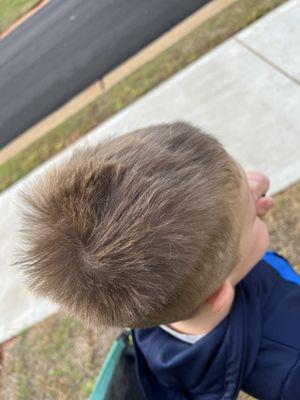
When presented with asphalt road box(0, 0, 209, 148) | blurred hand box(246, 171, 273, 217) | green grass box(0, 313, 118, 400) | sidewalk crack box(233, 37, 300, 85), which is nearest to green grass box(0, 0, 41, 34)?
asphalt road box(0, 0, 209, 148)

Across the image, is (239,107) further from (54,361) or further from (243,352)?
(243,352)

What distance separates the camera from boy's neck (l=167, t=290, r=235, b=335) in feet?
4.00

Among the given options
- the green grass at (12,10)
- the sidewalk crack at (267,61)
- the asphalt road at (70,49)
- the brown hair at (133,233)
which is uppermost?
the brown hair at (133,233)

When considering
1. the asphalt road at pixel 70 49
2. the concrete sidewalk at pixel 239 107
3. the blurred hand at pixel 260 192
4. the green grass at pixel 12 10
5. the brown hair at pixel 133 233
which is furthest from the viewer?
the green grass at pixel 12 10

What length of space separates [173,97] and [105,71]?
7.02ft

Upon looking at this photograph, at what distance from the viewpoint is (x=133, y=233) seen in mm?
1039

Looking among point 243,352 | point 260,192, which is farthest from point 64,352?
point 243,352

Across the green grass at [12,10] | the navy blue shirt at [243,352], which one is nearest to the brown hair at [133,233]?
the navy blue shirt at [243,352]

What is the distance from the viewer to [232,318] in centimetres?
123

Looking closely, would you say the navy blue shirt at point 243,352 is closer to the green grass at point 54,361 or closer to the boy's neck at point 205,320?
the boy's neck at point 205,320

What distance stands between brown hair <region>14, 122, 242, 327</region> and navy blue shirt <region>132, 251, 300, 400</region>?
0.42ft

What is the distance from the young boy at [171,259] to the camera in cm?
105

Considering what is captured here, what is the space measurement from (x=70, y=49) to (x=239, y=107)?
457cm

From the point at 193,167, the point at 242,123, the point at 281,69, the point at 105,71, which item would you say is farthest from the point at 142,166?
the point at 105,71
